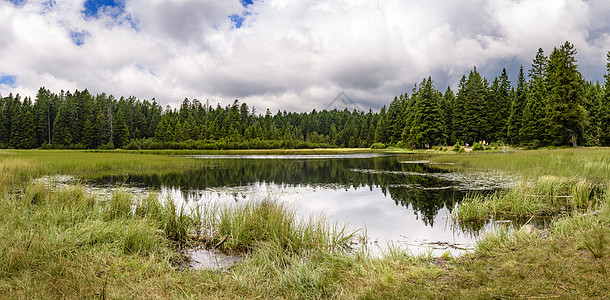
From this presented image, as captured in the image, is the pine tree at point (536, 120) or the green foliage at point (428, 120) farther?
the green foliage at point (428, 120)

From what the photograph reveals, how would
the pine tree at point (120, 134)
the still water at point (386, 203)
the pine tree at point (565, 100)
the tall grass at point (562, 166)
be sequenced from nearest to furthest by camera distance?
1. the still water at point (386, 203)
2. the tall grass at point (562, 166)
3. the pine tree at point (565, 100)
4. the pine tree at point (120, 134)

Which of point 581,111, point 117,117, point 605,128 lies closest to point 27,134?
point 117,117

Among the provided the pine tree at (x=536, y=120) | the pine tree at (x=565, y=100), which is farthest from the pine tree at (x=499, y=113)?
the pine tree at (x=565, y=100)

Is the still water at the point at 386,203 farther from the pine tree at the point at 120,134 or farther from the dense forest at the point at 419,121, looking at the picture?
the pine tree at the point at 120,134

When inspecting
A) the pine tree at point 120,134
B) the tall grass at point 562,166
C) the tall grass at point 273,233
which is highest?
the pine tree at point 120,134

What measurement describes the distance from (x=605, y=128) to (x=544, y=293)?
2405 inches

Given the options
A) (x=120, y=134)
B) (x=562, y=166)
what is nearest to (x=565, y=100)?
(x=562, y=166)

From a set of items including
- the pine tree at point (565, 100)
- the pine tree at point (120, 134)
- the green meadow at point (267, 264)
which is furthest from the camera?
the pine tree at point (120, 134)

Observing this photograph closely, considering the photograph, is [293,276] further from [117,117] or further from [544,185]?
[117,117]

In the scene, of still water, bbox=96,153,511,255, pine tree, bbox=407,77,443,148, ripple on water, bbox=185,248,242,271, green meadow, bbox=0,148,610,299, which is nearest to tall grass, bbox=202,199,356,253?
green meadow, bbox=0,148,610,299

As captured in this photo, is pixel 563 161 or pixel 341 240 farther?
pixel 563 161

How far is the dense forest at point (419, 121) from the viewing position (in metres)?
41.3

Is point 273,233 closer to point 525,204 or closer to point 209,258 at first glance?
point 209,258

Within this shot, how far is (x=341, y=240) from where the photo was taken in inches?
304
